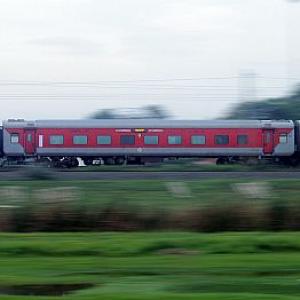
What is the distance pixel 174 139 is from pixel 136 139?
2.46 metres

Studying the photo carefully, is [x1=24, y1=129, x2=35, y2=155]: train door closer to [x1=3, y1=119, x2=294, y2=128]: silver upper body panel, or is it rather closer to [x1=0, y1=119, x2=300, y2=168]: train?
[x1=0, y1=119, x2=300, y2=168]: train

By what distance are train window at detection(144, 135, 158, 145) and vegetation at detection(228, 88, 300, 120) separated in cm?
3229

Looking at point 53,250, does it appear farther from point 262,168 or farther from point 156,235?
point 262,168

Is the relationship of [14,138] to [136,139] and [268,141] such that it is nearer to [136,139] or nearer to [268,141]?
[136,139]

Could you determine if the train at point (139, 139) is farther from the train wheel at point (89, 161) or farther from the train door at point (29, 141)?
the train wheel at point (89, 161)

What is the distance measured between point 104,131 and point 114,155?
1716 mm

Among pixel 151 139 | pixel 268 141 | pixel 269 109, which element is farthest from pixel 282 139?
pixel 269 109

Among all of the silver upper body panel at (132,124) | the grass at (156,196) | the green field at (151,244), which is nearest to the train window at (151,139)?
the silver upper body panel at (132,124)

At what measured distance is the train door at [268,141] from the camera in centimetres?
5731

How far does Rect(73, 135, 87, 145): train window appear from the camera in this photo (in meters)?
56.8

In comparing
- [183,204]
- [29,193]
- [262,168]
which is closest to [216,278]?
[183,204]

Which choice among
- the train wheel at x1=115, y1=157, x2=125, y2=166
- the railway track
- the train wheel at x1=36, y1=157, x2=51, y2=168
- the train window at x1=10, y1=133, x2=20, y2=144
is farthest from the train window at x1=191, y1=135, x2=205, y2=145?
the railway track

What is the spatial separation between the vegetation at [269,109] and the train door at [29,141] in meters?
35.6

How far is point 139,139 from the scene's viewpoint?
5697 cm
